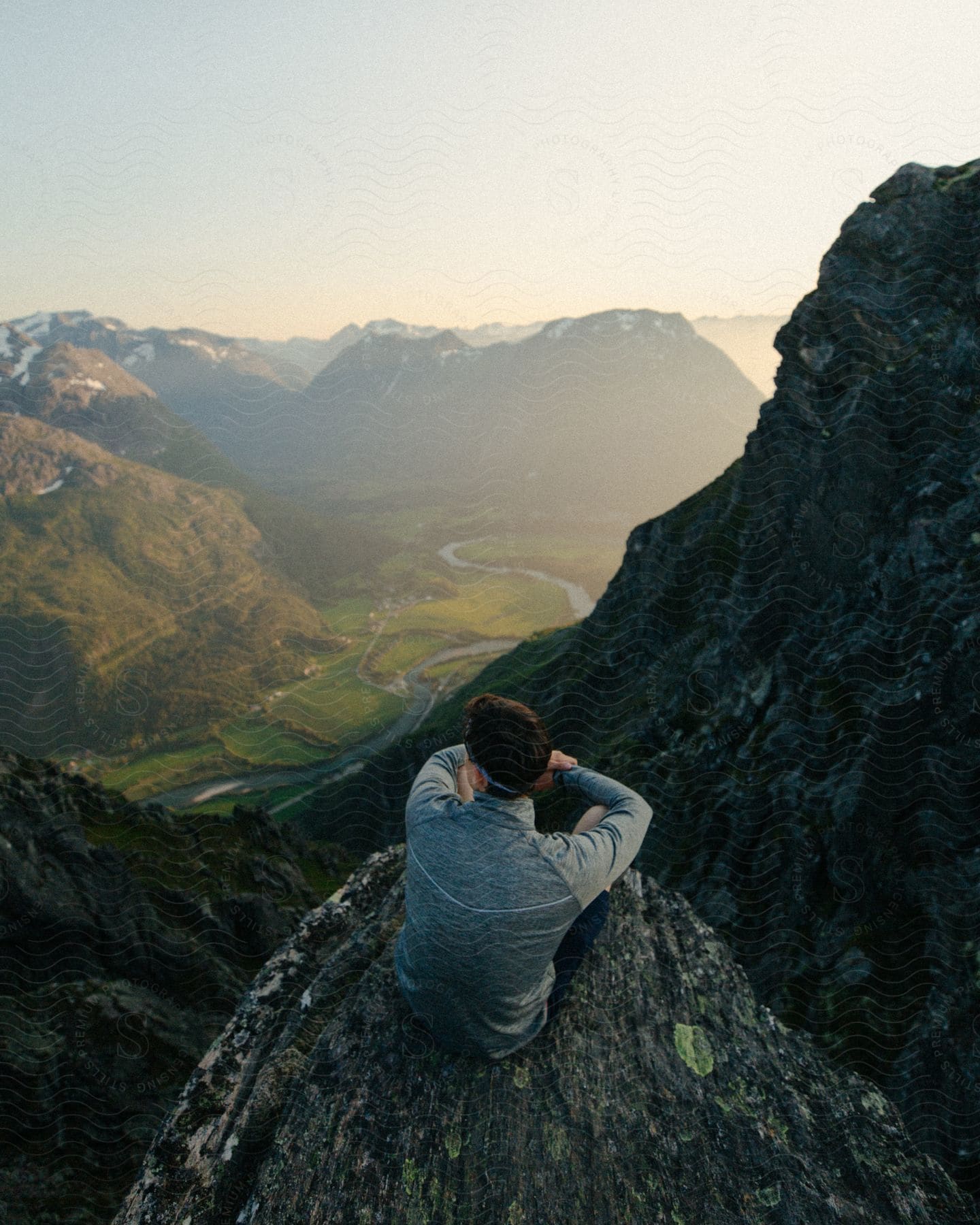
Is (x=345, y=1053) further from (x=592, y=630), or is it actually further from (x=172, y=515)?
(x=172, y=515)

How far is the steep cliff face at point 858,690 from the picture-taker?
1315 cm

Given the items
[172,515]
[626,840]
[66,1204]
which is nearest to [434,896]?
[626,840]

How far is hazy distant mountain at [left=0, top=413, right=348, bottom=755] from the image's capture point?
383ft

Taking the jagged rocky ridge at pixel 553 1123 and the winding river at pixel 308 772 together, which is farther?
the winding river at pixel 308 772

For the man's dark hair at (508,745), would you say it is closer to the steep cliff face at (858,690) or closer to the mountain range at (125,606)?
the steep cliff face at (858,690)

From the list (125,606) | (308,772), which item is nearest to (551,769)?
(308,772)

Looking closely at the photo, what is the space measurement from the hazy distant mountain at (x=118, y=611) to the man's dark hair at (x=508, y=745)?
395 feet

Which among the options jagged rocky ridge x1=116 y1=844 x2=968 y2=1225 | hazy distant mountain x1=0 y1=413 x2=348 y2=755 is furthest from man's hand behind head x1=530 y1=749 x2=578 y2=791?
hazy distant mountain x1=0 y1=413 x2=348 y2=755

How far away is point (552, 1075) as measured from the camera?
14.6ft

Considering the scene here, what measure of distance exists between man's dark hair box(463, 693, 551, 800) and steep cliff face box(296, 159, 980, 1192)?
13.3 m

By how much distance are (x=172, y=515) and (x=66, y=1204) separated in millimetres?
211972

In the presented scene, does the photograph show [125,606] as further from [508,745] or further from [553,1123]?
[508,745]

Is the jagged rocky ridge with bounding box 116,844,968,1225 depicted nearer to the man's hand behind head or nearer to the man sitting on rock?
the man sitting on rock

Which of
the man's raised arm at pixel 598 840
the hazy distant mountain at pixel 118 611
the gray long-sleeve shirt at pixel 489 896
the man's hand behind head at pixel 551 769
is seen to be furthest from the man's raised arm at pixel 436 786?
the hazy distant mountain at pixel 118 611
